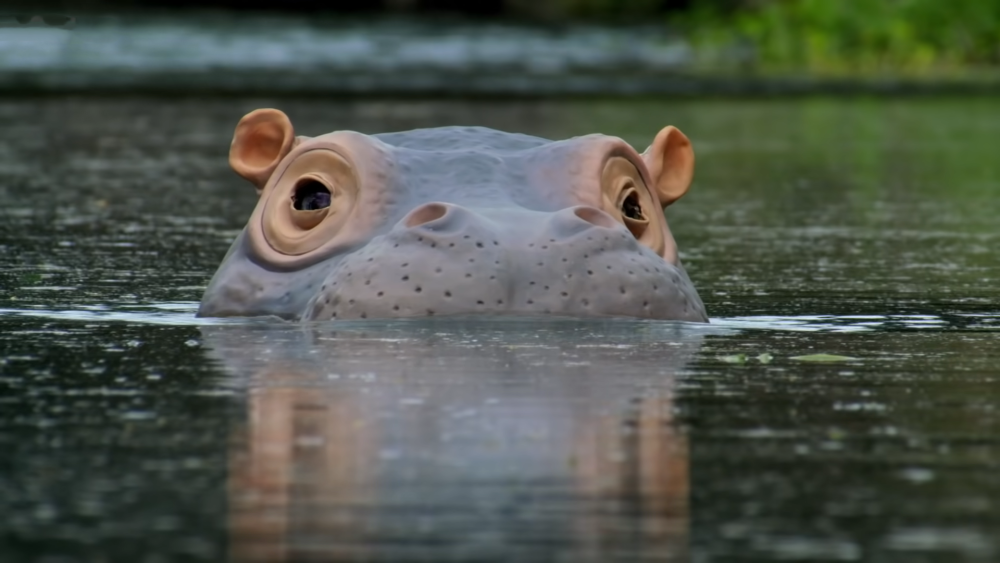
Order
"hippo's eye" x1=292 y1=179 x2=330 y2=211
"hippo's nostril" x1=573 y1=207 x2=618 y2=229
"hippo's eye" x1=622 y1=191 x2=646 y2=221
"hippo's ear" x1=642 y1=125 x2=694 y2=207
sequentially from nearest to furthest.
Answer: "hippo's nostril" x1=573 y1=207 x2=618 y2=229 → "hippo's eye" x1=292 y1=179 x2=330 y2=211 → "hippo's eye" x1=622 y1=191 x2=646 y2=221 → "hippo's ear" x1=642 y1=125 x2=694 y2=207

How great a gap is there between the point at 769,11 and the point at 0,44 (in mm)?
Answer: 12642

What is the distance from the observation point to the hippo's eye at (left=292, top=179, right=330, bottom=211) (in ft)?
24.4

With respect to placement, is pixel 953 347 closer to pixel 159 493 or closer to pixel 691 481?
pixel 691 481

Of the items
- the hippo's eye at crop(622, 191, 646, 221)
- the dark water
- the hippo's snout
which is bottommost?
the dark water

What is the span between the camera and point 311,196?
7.46 m

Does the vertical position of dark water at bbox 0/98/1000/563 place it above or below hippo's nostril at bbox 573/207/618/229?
below

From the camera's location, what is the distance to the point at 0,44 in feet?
127

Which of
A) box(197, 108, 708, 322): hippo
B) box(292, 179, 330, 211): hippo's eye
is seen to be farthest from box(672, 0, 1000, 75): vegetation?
box(292, 179, 330, 211): hippo's eye

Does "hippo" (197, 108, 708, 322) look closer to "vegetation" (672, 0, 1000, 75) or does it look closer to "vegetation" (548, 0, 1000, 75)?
"vegetation" (548, 0, 1000, 75)

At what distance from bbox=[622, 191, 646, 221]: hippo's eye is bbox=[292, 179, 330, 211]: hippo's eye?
936 millimetres

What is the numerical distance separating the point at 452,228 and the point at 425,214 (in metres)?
0.16

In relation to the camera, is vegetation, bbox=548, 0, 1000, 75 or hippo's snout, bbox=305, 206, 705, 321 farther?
vegetation, bbox=548, 0, 1000, 75

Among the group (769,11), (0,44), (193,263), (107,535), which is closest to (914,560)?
(107,535)

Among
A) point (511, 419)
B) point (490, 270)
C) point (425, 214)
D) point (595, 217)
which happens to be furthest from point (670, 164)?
point (511, 419)
